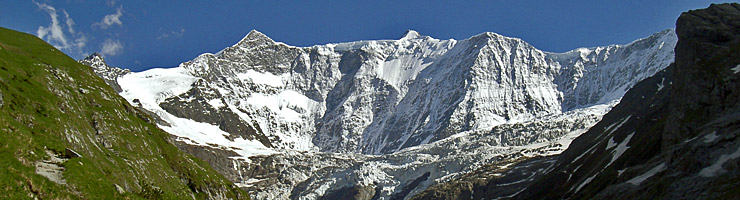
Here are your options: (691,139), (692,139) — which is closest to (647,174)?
(691,139)

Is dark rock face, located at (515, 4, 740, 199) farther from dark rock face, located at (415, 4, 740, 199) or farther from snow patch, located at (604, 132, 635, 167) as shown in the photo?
snow patch, located at (604, 132, 635, 167)

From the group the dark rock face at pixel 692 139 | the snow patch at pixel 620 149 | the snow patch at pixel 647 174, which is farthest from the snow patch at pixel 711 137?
the snow patch at pixel 620 149

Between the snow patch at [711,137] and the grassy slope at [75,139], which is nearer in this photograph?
the grassy slope at [75,139]

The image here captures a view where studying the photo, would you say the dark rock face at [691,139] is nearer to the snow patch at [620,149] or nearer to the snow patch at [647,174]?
the snow patch at [647,174]

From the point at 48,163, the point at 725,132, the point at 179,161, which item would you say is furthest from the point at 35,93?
the point at 725,132

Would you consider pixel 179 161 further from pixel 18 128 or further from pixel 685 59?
pixel 685 59

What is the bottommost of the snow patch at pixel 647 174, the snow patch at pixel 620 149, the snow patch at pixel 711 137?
the snow patch at pixel 647 174

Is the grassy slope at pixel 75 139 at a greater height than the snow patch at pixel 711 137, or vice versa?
the grassy slope at pixel 75 139

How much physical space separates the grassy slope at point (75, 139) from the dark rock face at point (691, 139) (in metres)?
42.2

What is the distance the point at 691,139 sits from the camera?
74.8 meters

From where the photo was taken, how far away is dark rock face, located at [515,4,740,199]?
59.3 meters

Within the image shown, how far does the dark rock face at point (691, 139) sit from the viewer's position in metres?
59.3

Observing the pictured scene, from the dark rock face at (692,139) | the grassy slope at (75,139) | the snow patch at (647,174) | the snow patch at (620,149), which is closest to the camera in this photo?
the grassy slope at (75,139)

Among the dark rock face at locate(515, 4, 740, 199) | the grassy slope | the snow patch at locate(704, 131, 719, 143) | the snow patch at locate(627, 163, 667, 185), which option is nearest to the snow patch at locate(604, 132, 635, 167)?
the dark rock face at locate(515, 4, 740, 199)
